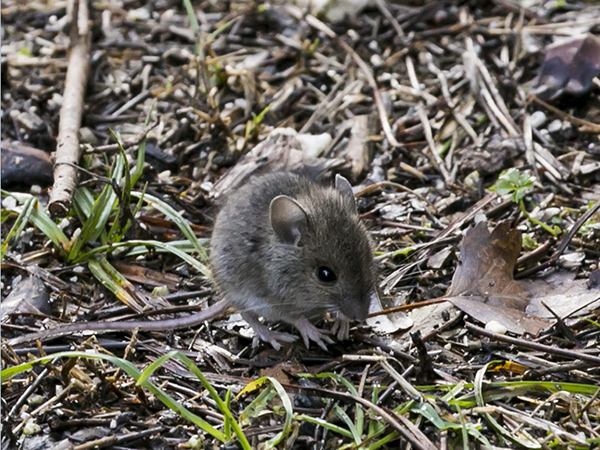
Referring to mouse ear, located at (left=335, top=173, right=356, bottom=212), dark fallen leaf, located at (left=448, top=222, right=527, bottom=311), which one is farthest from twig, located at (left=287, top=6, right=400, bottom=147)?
dark fallen leaf, located at (left=448, top=222, right=527, bottom=311)

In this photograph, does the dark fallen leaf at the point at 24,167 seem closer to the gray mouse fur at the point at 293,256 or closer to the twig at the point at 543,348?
the gray mouse fur at the point at 293,256

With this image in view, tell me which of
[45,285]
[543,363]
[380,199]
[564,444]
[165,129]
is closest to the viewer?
[564,444]

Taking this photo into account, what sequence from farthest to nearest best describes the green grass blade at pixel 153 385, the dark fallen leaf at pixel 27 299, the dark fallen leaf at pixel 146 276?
the dark fallen leaf at pixel 146 276 → the dark fallen leaf at pixel 27 299 → the green grass blade at pixel 153 385

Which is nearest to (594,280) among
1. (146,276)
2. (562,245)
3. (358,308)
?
(562,245)

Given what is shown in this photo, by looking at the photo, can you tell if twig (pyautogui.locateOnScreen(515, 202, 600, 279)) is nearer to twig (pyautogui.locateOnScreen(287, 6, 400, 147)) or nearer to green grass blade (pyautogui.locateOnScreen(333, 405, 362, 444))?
green grass blade (pyautogui.locateOnScreen(333, 405, 362, 444))

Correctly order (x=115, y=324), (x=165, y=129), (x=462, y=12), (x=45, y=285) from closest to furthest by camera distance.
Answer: (x=115, y=324) < (x=45, y=285) < (x=165, y=129) < (x=462, y=12)

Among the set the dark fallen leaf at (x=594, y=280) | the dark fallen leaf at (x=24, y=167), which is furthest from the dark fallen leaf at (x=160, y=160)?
the dark fallen leaf at (x=594, y=280)

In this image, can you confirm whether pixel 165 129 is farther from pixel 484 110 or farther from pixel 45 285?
pixel 484 110

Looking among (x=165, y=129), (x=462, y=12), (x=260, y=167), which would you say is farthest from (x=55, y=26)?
(x=462, y=12)
